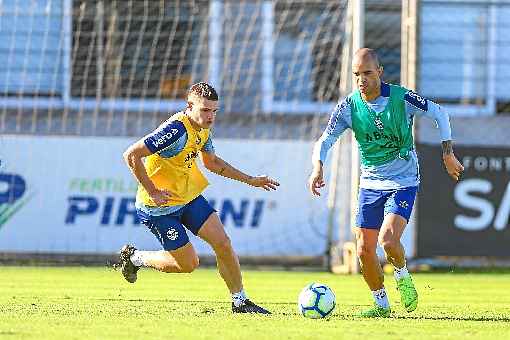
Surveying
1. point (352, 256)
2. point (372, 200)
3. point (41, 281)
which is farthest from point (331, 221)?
point (372, 200)

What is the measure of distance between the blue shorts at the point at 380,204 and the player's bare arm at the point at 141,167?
155cm

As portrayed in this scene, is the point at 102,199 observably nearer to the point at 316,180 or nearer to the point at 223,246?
the point at 223,246

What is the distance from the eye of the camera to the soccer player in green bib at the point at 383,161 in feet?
30.3

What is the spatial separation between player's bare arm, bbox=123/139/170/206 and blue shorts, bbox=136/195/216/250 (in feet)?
1.29

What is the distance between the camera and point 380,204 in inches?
371

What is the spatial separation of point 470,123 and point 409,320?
1040 cm

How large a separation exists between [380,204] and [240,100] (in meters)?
8.88

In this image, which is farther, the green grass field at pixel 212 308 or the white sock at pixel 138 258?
the white sock at pixel 138 258

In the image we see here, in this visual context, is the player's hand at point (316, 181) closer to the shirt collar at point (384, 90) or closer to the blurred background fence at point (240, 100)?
the shirt collar at point (384, 90)

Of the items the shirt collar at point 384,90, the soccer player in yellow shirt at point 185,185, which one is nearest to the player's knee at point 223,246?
Answer: the soccer player in yellow shirt at point 185,185

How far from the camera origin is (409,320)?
8.66 metres

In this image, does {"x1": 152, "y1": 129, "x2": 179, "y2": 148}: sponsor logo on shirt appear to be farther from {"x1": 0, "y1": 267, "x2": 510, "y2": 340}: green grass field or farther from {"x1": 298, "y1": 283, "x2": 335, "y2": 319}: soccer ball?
{"x1": 298, "y1": 283, "x2": 335, "y2": 319}: soccer ball

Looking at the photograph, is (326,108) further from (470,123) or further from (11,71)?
(11,71)

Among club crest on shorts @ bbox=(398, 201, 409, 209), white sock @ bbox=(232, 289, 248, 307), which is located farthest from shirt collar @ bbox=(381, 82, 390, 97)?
white sock @ bbox=(232, 289, 248, 307)
